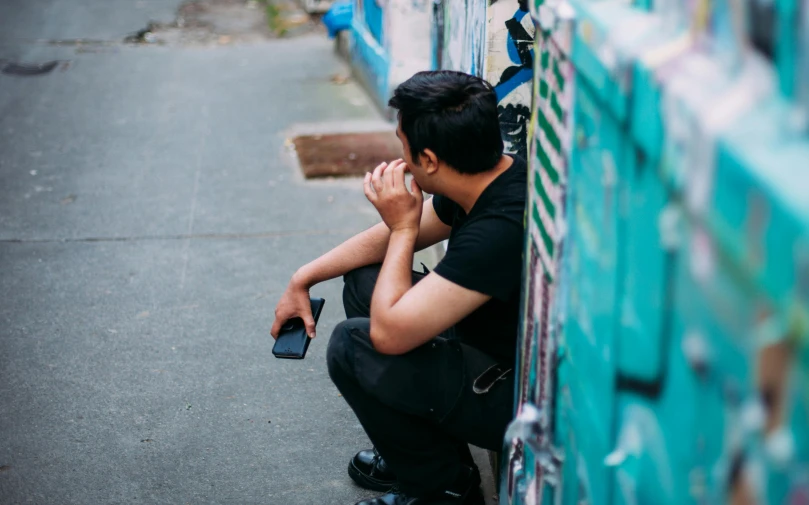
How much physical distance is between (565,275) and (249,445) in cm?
174

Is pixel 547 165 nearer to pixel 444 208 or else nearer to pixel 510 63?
pixel 444 208

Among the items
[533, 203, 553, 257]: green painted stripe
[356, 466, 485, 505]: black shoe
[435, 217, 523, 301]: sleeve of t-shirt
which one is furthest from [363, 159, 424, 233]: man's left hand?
[356, 466, 485, 505]: black shoe

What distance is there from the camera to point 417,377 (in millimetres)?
2504

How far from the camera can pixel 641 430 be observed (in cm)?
146

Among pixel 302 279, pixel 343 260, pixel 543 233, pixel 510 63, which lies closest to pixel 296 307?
pixel 302 279

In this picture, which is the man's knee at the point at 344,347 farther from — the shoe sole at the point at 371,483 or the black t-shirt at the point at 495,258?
the shoe sole at the point at 371,483

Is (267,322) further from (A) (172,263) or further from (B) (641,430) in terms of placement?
(B) (641,430)

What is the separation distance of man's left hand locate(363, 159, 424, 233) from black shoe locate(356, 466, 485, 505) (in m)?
0.81

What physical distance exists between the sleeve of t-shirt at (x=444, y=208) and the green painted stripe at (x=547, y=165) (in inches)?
29.9

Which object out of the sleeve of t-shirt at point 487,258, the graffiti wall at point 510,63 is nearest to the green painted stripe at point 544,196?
the sleeve of t-shirt at point 487,258

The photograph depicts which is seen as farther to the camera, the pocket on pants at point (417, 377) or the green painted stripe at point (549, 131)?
the pocket on pants at point (417, 377)

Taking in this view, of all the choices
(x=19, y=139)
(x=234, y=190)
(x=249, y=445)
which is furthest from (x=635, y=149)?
(x=19, y=139)

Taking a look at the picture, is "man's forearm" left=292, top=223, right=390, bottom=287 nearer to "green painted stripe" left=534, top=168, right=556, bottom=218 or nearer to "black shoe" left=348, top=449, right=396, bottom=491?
"black shoe" left=348, top=449, right=396, bottom=491

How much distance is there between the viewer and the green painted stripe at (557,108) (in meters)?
1.93
